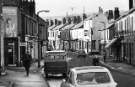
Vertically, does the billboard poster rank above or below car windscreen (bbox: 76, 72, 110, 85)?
above

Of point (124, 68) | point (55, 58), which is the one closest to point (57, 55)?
point (55, 58)

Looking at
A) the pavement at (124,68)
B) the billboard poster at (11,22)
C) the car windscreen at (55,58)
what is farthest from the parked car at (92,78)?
the billboard poster at (11,22)

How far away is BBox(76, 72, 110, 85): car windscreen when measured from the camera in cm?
1706

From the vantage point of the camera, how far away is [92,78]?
17234mm

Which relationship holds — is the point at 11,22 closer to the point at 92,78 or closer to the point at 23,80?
the point at 23,80

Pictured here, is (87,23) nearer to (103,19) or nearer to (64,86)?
(103,19)

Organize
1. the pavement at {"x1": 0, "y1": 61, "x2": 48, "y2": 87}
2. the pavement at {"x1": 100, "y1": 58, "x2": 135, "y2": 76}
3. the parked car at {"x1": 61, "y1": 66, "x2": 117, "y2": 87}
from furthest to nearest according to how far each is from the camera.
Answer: the pavement at {"x1": 100, "y1": 58, "x2": 135, "y2": 76}
the pavement at {"x1": 0, "y1": 61, "x2": 48, "y2": 87}
the parked car at {"x1": 61, "y1": 66, "x2": 117, "y2": 87}

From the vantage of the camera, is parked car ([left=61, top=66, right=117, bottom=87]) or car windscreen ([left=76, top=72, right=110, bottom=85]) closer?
parked car ([left=61, top=66, right=117, bottom=87])

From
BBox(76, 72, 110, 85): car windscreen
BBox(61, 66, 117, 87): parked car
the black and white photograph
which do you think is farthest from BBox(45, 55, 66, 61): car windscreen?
BBox(76, 72, 110, 85): car windscreen

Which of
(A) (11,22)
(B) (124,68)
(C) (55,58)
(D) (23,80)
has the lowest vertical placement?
(B) (124,68)

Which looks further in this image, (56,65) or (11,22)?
(11,22)

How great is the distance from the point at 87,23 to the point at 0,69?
284ft

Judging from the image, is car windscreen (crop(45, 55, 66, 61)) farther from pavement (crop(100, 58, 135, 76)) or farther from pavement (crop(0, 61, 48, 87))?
pavement (crop(100, 58, 135, 76))

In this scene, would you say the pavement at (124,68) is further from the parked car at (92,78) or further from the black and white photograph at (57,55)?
the parked car at (92,78)
